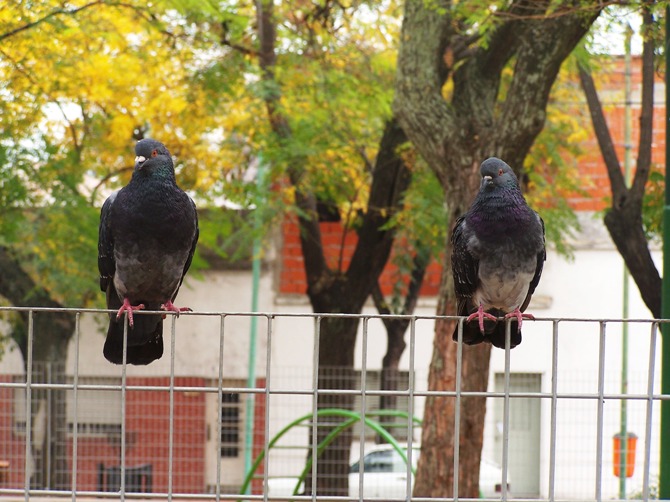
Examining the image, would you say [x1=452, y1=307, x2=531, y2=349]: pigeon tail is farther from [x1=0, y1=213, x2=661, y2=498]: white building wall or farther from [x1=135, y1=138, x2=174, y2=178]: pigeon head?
[x1=0, y1=213, x2=661, y2=498]: white building wall

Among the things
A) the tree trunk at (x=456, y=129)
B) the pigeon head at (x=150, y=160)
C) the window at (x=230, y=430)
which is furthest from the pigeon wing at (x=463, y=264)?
the window at (x=230, y=430)

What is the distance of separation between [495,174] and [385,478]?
301 inches

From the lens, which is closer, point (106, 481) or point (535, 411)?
point (106, 481)

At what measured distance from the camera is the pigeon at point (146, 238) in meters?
4.38

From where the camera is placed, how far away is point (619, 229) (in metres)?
7.61

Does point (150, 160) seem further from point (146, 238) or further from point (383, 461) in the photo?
point (383, 461)

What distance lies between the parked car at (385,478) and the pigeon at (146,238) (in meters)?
6.65

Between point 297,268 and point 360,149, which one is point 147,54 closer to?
point 360,149

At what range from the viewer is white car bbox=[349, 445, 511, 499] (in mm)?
11016

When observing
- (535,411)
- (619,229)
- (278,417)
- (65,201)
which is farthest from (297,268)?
(619,229)

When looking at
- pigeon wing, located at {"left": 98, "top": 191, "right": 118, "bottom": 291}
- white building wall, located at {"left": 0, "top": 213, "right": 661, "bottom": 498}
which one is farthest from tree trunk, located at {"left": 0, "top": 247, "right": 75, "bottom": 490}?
pigeon wing, located at {"left": 98, "top": 191, "right": 118, "bottom": 291}

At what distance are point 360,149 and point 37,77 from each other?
2977mm

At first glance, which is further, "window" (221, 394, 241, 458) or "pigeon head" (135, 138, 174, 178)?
"window" (221, 394, 241, 458)

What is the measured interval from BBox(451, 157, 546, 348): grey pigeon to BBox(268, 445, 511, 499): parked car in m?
6.51
